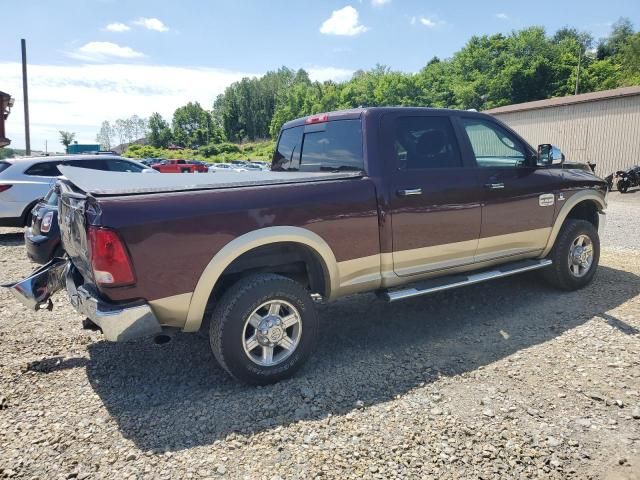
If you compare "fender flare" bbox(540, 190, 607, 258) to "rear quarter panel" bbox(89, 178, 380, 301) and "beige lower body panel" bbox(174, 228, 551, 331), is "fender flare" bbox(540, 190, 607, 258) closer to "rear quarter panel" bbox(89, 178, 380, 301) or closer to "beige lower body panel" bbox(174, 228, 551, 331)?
"beige lower body panel" bbox(174, 228, 551, 331)

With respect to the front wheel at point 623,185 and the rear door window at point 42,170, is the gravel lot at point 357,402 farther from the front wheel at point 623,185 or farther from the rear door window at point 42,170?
the front wheel at point 623,185

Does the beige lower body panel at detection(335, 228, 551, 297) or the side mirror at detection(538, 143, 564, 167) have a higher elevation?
the side mirror at detection(538, 143, 564, 167)

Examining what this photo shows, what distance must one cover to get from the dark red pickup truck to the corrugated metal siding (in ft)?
61.7

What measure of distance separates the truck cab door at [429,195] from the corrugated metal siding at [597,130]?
20204 millimetres

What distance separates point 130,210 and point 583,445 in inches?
117

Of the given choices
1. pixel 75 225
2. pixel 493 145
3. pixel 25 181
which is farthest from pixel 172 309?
pixel 25 181

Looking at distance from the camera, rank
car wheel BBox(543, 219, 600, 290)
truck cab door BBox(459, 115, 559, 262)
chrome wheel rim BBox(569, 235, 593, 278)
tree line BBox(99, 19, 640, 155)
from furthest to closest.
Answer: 1. tree line BBox(99, 19, 640, 155)
2. chrome wheel rim BBox(569, 235, 593, 278)
3. car wheel BBox(543, 219, 600, 290)
4. truck cab door BBox(459, 115, 559, 262)

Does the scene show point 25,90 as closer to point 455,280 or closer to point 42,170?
point 42,170

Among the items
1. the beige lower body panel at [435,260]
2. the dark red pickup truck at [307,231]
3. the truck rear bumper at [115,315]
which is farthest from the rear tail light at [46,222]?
the beige lower body panel at [435,260]

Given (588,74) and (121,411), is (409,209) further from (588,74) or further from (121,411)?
(588,74)

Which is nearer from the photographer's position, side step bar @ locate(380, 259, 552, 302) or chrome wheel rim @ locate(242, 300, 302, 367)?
chrome wheel rim @ locate(242, 300, 302, 367)

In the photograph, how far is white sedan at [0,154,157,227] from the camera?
8.55m

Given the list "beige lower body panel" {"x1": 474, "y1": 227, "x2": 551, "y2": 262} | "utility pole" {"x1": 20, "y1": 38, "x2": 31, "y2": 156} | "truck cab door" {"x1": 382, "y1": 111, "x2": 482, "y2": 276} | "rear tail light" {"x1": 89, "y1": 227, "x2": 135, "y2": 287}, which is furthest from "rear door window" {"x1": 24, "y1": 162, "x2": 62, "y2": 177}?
"utility pole" {"x1": 20, "y1": 38, "x2": 31, "y2": 156}

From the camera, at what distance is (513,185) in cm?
462
